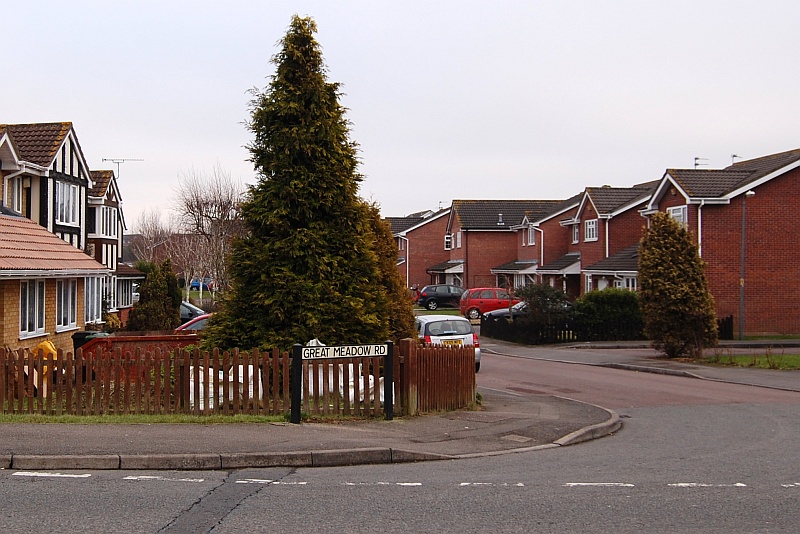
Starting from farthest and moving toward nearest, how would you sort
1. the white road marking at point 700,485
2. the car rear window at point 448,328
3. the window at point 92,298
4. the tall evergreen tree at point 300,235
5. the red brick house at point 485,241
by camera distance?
the red brick house at point 485,241
the window at point 92,298
the car rear window at point 448,328
the tall evergreen tree at point 300,235
the white road marking at point 700,485

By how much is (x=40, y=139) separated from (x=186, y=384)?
22.6m

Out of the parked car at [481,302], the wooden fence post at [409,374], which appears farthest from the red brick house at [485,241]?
the wooden fence post at [409,374]

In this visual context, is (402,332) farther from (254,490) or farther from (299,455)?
(254,490)

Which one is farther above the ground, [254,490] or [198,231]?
[198,231]

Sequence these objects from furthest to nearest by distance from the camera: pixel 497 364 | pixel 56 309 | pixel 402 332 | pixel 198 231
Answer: pixel 198 231, pixel 497 364, pixel 56 309, pixel 402 332

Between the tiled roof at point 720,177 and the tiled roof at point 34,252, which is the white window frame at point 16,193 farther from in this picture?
Answer: the tiled roof at point 720,177

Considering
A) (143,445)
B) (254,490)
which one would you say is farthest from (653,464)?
(143,445)

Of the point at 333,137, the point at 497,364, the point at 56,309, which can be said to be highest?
the point at 333,137

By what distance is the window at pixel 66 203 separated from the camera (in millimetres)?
33000

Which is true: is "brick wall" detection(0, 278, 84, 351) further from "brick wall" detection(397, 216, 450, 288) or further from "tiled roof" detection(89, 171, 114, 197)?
"brick wall" detection(397, 216, 450, 288)

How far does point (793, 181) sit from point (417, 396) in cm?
2785

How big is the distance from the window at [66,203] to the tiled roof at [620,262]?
24234mm

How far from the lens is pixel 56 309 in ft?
74.7

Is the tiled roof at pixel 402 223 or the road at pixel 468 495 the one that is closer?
the road at pixel 468 495
